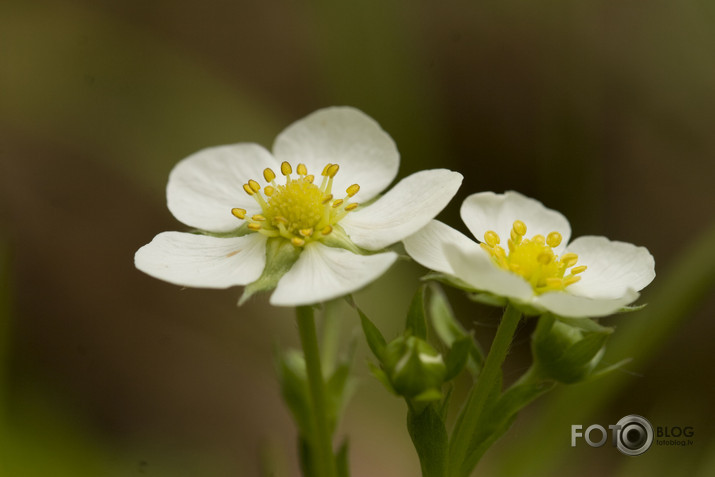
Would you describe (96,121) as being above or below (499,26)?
below

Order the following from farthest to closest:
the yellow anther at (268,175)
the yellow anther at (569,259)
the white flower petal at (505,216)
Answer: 1. the yellow anther at (268,175)
2. the white flower petal at (505,216)
3. the yellow anther at (569,259)

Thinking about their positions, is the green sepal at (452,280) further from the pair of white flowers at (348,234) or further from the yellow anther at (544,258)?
the yellow anther at (544,258)

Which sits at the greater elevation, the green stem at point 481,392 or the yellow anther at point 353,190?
the yellow anther at point 353,190

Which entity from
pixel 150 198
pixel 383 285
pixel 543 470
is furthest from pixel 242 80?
pixel 543 470

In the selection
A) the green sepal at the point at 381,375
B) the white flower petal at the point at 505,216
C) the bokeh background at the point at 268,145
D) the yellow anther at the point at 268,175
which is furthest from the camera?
the bokeh background at the point at 268,145

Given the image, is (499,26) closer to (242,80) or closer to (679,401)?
(242,80)

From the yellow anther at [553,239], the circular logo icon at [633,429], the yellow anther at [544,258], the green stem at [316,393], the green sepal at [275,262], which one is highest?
the yellow anther at [544,258]

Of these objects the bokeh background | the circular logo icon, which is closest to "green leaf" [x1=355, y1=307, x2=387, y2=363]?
the circular logo icon

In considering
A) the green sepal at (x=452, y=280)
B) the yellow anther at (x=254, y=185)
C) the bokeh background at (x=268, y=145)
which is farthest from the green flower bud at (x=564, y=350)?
the bokeh background at (x=268, y=145)
